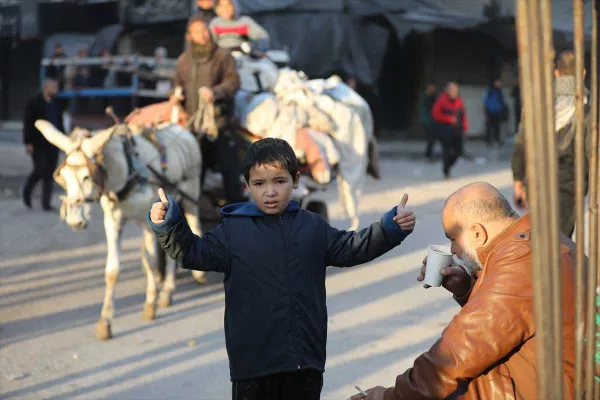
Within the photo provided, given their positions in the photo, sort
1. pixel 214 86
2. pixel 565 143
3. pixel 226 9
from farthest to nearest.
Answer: pixel 226 9
pixel 214 86
pixel 565 143

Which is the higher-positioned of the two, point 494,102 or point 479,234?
point 479,234

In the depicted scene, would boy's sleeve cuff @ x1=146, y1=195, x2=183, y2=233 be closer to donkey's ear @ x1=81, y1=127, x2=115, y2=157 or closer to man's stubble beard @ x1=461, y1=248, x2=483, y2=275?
man's stubble beard @ x1=461, y1=248, x2=483, y2=275

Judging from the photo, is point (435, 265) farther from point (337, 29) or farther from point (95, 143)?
point (337, 29)

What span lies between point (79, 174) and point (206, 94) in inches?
Answer: 71.8

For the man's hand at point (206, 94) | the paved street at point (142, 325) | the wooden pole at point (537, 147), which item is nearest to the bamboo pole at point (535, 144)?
the wooden pole at point (537, 147)

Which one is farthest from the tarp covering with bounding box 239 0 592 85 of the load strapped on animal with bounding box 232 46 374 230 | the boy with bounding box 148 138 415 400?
the boy with bounding box 148 138 415 400

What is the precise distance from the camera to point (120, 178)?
8.41 m

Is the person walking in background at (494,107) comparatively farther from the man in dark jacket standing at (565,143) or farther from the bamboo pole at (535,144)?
the bamboo pole at (535,144)

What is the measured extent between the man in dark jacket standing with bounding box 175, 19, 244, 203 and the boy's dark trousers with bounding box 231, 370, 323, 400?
17.8ft

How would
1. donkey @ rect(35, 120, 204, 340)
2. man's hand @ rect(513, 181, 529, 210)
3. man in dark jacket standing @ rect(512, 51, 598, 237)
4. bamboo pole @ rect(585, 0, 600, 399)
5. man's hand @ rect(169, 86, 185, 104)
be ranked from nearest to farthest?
1. bamboo pole @ rect(585, 0, 600, 399)
2. man in dark jacket standing @ rect(512, 51, 598, 237)
3. donkey @ rect(35, 120, 204, 340)
4. man's hand @ rect(513, 181, 529, 210)
5. man's hand @ rect(169, 86, 185, 104)

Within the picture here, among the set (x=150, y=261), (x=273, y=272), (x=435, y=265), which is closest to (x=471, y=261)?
(x=435, y=265)

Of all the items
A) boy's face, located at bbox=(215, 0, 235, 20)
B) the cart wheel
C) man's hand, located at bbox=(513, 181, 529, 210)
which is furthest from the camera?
the cart wheel

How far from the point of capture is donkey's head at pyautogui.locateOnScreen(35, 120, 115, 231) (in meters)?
7.86

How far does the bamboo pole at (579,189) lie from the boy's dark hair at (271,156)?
5.00 feet
